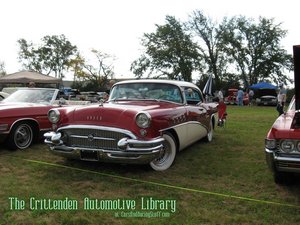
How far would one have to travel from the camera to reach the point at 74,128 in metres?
5.30

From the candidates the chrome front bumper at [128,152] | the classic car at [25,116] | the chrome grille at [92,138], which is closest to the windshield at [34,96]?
the classic car at [25,116]

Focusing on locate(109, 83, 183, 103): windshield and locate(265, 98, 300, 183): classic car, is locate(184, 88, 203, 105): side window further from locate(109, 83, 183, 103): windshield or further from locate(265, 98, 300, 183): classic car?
locate(265, 98, 300, 183): classic car

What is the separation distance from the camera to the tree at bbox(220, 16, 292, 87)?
45375mm

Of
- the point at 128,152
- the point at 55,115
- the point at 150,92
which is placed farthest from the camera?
the point at 150,92

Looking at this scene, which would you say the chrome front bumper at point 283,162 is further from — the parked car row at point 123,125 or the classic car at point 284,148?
the parked car row at point 123,125

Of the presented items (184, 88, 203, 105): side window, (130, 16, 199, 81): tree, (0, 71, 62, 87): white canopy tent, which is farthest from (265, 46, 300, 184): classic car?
(130, 16, 199, 81): tree

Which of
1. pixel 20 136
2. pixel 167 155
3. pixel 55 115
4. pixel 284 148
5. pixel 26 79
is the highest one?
pixel 26 79

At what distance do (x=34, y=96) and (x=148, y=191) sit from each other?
15.5 ft

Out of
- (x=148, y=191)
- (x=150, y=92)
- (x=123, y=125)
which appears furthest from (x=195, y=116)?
(x=148, y=191)

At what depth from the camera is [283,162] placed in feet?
13.6

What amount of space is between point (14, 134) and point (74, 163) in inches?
68.2

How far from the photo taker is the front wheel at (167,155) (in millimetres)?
5590

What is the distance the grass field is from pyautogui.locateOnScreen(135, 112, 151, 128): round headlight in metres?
0.80

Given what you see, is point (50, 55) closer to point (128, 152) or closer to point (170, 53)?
point (170, 53)
